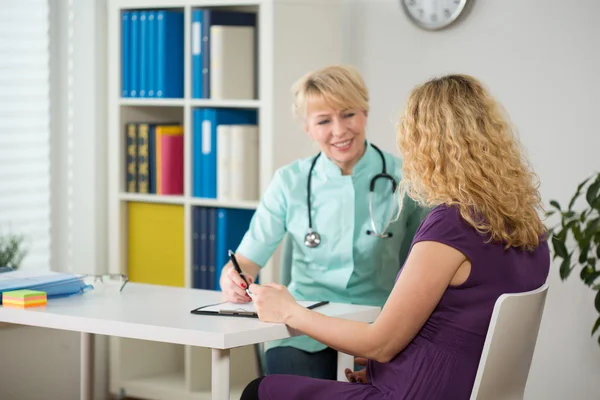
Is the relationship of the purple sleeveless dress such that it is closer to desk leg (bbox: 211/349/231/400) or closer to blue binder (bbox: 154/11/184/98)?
desk leg (bbox: 211/349/231/400)

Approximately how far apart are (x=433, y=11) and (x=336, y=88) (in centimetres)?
80

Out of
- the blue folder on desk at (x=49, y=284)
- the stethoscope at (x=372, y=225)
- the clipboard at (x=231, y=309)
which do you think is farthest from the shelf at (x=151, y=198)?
the clipboard at (x=231, y=309)

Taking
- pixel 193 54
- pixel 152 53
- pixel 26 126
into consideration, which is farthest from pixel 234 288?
pixel 26 126

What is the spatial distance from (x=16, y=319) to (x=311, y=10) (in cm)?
172

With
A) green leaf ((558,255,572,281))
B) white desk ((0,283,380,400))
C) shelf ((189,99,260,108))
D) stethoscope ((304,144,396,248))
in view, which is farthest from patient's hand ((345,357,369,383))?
shelf ((189,99,260,108))

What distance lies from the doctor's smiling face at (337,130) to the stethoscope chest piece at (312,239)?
10.1 inches

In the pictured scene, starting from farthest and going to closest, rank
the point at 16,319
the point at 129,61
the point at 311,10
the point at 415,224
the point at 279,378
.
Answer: the point at 129,61 < the point at 311,10 < the point at 415,224 < the point at 16,319 < the point at 279,378

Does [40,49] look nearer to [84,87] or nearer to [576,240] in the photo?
[84,87]

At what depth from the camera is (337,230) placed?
2793 millimetres

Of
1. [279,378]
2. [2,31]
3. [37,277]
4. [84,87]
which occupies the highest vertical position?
[2,31]

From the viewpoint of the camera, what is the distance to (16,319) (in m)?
2.27

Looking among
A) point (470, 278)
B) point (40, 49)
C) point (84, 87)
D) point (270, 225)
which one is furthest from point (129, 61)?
point (470, 278)

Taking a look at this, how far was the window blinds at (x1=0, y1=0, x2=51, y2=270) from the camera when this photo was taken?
3756 mm

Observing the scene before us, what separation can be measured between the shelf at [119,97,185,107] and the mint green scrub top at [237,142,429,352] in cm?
85
